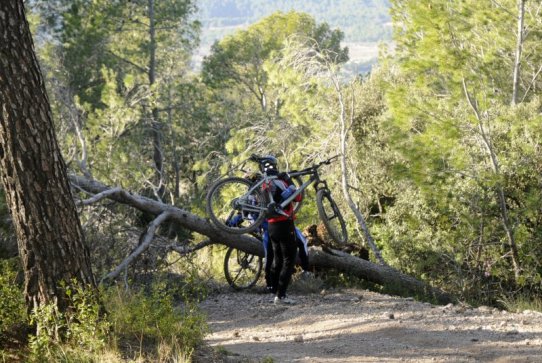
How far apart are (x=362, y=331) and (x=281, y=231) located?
1818 millimetres

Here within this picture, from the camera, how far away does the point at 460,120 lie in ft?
38.6

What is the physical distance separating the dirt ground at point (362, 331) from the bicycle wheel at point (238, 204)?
1.09 metres

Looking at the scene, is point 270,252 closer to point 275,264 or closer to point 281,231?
point 275,264

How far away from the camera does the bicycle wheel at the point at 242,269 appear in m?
11.2

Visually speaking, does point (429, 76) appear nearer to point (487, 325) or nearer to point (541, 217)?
point (541, 217)

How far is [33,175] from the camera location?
584 centimetres

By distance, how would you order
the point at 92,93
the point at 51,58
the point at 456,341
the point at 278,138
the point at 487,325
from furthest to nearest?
the point at 92,93
the point at 51,58
the point at 278,138
the point at 487,325
the point at 456,341

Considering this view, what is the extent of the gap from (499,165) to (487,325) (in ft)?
15.1

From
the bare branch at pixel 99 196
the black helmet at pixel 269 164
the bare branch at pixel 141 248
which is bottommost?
the bare branch at pixel 141 248

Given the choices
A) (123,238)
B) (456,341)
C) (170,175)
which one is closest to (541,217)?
(456,341)

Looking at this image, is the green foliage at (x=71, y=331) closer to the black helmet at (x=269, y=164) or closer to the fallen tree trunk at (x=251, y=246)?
the fallen tree trunk at (x=251, y=246)

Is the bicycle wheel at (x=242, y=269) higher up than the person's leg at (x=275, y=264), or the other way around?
the person's leg at (x=275, y=264)

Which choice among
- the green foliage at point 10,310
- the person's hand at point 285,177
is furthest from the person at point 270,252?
the green foliage at point 10,310

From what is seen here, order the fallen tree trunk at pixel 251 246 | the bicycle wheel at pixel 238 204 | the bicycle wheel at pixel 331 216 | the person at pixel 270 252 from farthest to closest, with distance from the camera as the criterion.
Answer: the fallen tree trunk at pixel 251 246, the bicycle wheel at pixel 331 216, the person at pixel 270 252, the bicycle wheel at pixel 238 204
